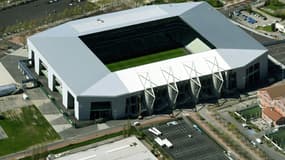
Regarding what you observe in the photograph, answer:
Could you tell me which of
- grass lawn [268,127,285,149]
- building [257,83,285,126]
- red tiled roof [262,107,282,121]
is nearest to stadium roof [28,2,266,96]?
building [257,83,285,126]

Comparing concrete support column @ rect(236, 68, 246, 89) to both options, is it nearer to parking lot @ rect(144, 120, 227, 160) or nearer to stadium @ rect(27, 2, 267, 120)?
stadium @ rect(27, 2, 267, 120)

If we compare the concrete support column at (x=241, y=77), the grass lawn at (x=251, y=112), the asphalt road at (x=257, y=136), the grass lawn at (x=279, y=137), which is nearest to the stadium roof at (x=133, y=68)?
the concrete support column at (x=241, y=77)

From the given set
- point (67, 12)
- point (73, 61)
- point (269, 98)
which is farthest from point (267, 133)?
point (67, 12)

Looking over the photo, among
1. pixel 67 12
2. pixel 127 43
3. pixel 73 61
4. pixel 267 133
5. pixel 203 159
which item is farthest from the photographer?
pixel 67 12

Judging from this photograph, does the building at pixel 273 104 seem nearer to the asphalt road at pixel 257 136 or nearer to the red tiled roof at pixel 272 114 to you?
the red tiled roof at pixel 272 114

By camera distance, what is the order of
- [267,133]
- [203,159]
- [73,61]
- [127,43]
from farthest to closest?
[127,43]
[73,61]
[267,133]
[203,159]

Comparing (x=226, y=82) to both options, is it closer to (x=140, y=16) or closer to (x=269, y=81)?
(x=269, y=81)

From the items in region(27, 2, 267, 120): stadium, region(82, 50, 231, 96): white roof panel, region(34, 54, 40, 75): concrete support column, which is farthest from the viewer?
region(34, 54, 40, 75): concrete support column
